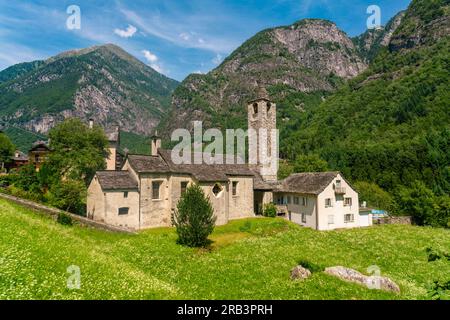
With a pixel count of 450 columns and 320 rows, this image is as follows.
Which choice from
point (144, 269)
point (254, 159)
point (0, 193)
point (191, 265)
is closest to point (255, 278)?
point (191, 265)

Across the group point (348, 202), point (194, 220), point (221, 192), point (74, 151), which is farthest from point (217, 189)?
point (348, 202)

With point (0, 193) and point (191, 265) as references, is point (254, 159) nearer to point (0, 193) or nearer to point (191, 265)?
point (191, 265)

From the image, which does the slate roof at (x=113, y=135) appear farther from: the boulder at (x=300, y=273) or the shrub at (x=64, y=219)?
the boulder at (x=300, y=273)

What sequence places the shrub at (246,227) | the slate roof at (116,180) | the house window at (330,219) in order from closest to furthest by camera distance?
the slate roof at (116,180) < the shrub at (246,227) < the house window at (330,219)

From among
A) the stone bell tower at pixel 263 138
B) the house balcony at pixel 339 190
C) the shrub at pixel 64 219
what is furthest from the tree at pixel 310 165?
the shrub at pixel 64 219

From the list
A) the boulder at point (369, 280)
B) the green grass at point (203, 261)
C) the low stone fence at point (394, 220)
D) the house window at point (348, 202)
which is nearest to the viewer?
the green grass at point (203, 261)

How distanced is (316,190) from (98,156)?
3337 cm

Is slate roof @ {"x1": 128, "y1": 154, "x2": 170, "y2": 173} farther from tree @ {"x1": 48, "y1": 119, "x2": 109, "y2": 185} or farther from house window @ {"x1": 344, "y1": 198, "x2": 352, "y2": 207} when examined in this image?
house window @ {"x1": 344, "y1": 198, "x2": 352, "y2": 207}

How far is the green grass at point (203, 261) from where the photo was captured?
12.4 m

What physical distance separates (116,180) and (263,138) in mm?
27871

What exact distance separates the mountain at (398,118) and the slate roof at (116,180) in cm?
6509

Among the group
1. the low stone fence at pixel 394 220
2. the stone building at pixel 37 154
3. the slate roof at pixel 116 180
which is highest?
the stone building at pixel 37 154

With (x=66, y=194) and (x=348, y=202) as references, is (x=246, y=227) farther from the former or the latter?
(x=66, y=194)

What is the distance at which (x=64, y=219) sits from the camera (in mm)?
29062
